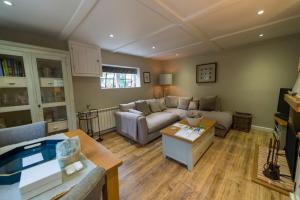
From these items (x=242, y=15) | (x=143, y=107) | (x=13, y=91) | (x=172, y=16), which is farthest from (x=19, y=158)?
(x=242, y=15)

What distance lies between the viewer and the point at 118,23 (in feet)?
6.46

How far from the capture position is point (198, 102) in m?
4.00

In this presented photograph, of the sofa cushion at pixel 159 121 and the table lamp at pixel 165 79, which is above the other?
the table lamp at pixel 165 79

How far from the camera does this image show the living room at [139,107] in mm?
949

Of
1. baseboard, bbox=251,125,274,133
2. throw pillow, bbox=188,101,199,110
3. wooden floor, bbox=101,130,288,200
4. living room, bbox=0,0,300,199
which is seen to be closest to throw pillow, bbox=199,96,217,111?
living room, bbox=0,0,300,199

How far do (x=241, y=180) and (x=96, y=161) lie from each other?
6.34 feet

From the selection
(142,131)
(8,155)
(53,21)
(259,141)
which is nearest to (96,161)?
(8,155)

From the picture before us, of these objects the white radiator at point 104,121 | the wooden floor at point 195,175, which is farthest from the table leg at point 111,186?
the white radiator at point 104,121

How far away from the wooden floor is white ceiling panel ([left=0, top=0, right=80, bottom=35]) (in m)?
2.42

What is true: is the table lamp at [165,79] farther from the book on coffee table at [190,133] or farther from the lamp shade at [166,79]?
the book on coffee table at [190,133]

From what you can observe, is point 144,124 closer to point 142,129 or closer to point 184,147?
point 142,129

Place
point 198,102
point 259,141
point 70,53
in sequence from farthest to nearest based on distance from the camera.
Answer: point 198,102, point 259,141, point 70,53

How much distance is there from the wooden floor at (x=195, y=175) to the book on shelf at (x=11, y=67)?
6.89 ft

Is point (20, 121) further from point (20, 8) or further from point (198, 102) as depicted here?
point (198, 102)
